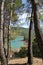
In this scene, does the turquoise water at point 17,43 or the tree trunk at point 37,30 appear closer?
the tree trunk at point 37,30

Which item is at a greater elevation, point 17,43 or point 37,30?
point 37,30

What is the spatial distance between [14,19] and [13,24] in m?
0.93

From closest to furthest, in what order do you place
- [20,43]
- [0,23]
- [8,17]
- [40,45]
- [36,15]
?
[40,45], [36,15], [0,23], [8,17], [20,43]

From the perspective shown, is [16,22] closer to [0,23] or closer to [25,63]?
[25,63]

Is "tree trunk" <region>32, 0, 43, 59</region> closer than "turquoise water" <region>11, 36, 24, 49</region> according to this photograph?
Yes

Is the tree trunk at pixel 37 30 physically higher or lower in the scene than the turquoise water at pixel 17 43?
higher

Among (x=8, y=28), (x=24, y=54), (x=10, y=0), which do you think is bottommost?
(x=24, y=54)

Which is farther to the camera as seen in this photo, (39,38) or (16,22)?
(16,22)

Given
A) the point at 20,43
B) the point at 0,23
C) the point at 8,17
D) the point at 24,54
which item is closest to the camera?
the point at 0,23

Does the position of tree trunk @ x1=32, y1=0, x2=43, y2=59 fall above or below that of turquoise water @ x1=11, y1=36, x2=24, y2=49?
above

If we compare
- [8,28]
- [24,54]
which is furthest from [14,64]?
[24,54]

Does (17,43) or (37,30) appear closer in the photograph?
(37,30)

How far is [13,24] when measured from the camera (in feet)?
56.5

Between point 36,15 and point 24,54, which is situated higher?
point 36,15
